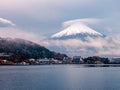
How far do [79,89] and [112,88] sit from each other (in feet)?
17.9

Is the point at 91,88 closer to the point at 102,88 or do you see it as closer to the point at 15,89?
the point at 102,88

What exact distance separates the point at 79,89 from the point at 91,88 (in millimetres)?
2229

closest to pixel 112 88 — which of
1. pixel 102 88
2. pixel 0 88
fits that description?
pixel 102 88

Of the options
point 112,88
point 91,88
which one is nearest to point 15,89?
point 91,88

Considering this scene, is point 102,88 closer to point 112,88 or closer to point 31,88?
point 112,88

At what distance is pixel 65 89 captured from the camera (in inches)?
1727

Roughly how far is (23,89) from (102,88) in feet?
40.0

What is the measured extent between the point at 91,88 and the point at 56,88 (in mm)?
5434

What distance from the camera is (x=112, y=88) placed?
148ft

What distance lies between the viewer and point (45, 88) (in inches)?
1794

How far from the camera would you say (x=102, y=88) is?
4512 cm

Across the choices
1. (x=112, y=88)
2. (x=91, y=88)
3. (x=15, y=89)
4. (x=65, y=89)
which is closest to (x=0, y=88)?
Result: (x=15, y=89)

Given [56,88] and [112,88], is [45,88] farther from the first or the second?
[112,88]

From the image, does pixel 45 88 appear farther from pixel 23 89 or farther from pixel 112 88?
pixel 112 88
